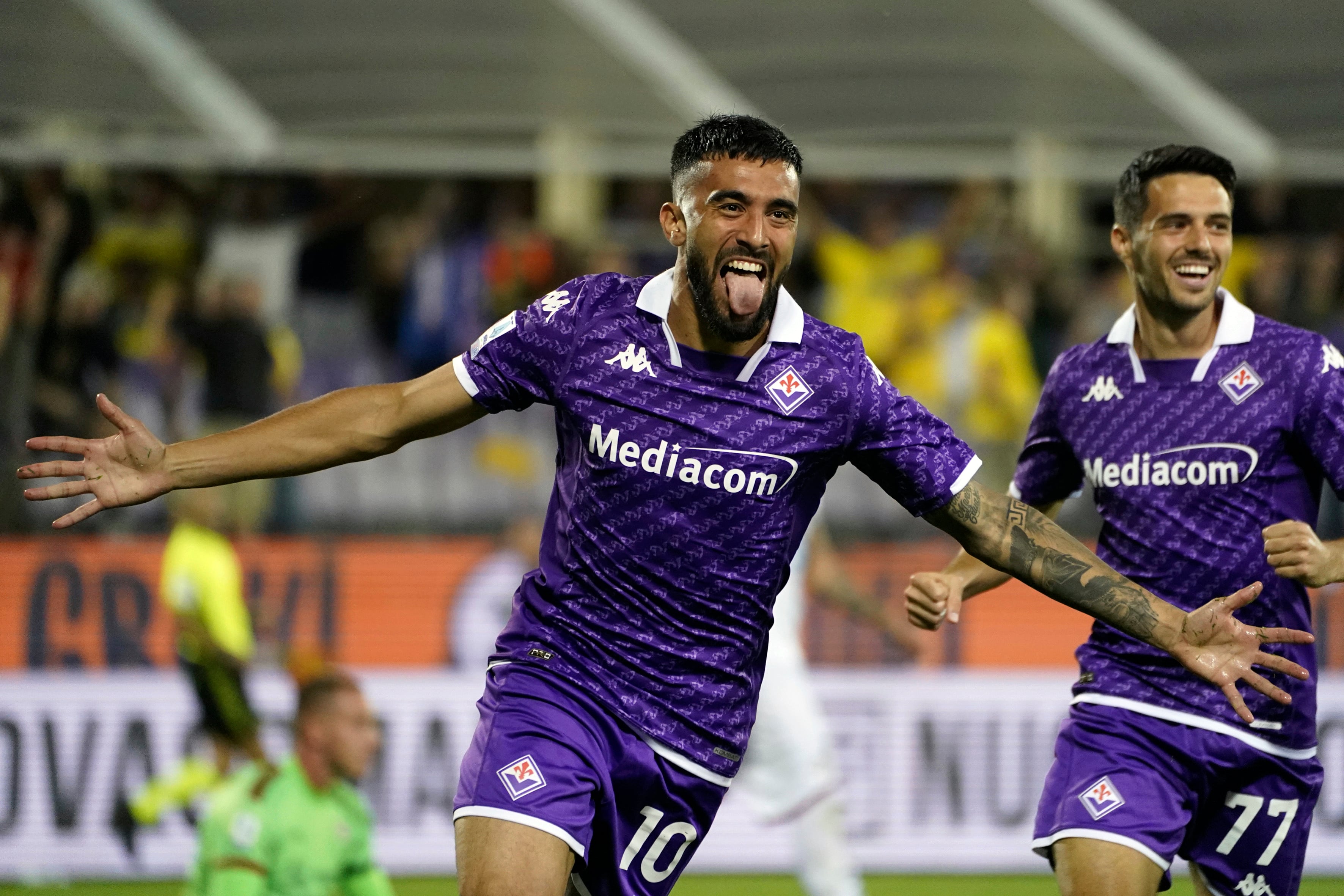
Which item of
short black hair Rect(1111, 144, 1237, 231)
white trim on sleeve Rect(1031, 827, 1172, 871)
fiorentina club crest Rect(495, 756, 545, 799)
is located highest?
short black hair Rect(1111, 144, 1237, 231)

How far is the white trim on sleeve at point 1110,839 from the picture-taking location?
15.1 feet

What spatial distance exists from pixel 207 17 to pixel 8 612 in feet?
15.0

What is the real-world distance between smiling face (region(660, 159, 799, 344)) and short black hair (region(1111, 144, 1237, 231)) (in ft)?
4.38

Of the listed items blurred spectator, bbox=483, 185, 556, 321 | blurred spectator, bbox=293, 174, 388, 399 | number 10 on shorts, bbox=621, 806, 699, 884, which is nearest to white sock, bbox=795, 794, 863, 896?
number 10 on shorts, bbox=621, 806, 699, 884

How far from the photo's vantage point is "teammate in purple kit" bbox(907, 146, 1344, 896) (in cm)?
472

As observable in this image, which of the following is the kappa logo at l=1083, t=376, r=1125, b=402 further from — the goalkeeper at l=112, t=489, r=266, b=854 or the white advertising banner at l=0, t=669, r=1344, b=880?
the goalkeeper at l=112, t=489, r=266, b=854

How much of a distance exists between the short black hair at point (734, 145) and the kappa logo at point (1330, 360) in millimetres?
1626

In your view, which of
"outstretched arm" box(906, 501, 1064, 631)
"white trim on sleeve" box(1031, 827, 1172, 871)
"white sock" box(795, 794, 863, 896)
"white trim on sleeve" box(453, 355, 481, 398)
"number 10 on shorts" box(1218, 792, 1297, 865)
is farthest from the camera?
"white sock" box(795, 794, 863, 896)

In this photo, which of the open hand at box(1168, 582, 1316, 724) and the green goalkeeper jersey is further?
the green goalkeeper jersey

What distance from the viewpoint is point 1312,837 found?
8992 mm

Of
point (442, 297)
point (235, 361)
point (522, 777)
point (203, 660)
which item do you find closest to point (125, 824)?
point (203, 660)

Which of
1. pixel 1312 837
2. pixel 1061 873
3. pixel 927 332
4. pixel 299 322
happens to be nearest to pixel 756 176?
pixel 1061 873

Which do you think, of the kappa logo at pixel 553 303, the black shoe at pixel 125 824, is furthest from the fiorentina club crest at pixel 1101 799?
the black shoe at pixel 125 824

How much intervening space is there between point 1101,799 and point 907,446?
121 centimetres
